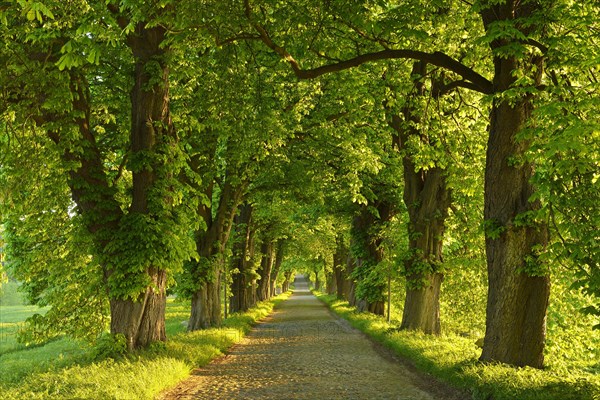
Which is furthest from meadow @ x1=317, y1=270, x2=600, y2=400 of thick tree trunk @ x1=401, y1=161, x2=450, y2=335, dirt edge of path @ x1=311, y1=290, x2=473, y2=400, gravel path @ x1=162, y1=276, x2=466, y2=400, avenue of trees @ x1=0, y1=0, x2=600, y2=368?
avenue of trees @ x1=0, y1=0, x2=600, y2=368

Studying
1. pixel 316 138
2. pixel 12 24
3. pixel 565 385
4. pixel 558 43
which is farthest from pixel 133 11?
pixel 316 138

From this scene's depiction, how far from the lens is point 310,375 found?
36.8 ft

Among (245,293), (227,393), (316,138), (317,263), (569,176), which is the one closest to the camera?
(569,176)

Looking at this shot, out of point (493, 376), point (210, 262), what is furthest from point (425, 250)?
point (493, 376)

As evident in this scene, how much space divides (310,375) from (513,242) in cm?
495

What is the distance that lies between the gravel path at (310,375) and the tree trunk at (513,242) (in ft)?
4.92

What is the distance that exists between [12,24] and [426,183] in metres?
12.2

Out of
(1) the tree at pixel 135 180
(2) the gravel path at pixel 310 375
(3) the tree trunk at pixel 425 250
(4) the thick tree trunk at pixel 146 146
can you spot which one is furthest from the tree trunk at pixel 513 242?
(4) the thick tree trunk at pixel 146 146

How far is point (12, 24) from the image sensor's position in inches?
383

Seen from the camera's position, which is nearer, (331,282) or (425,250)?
(425,250)

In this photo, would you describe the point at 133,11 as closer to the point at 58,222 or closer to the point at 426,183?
the point at 58,222

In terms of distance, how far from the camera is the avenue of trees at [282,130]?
8.19m

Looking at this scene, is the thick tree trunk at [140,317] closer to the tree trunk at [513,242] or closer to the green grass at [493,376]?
the green grass at [493,376]

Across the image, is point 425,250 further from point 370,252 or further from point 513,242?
point 370,252
